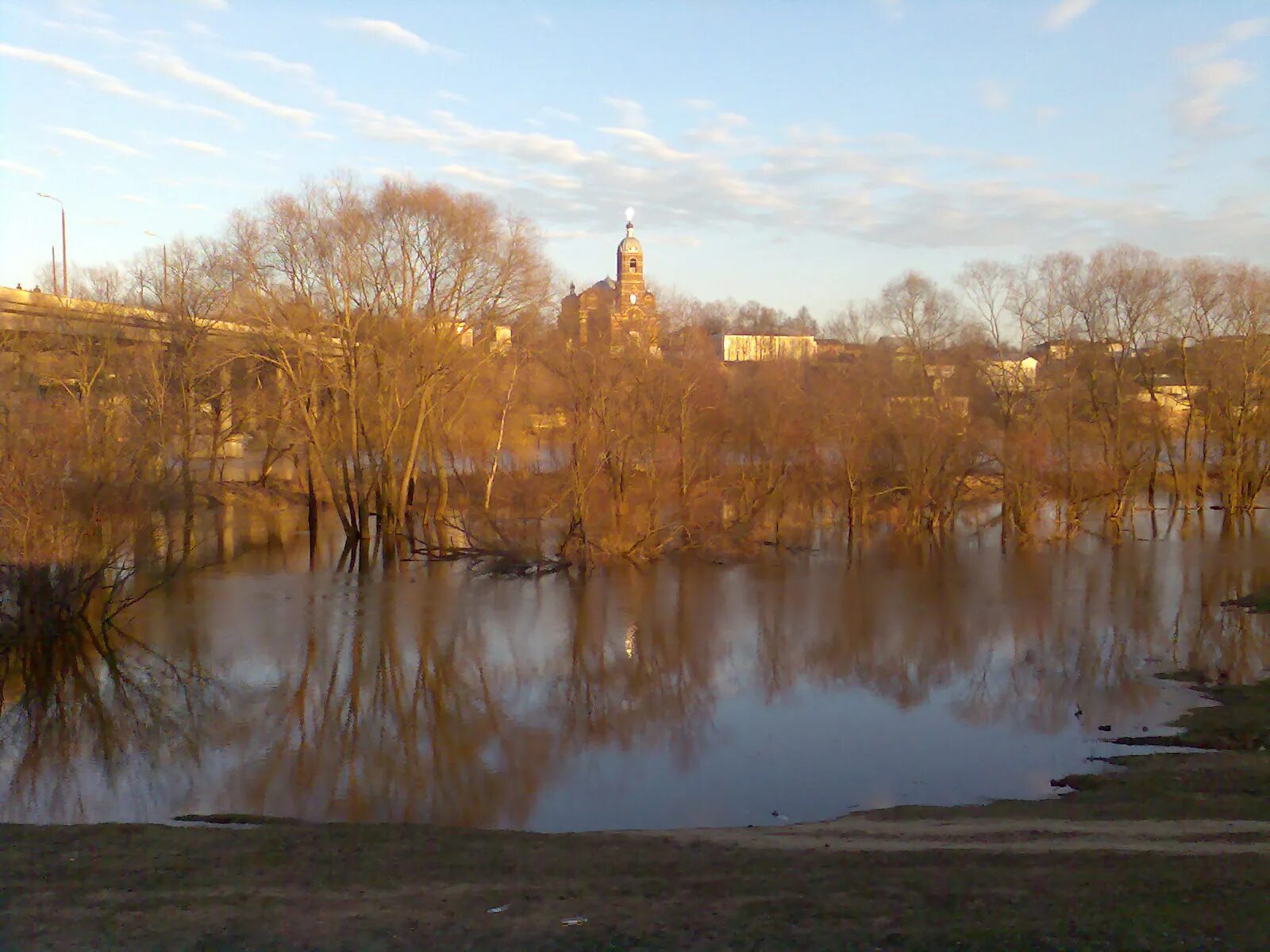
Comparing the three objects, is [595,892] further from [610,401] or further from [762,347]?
[762,347]

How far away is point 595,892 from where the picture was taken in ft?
22.4

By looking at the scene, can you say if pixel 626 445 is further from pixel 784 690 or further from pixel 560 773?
pixel 560 773

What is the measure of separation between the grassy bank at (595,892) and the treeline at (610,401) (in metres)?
15.3

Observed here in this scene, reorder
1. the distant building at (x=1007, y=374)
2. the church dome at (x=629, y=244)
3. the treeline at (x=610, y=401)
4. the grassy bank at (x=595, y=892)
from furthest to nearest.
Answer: the church dome at (x=629, y=244), the distant building at (x=1007, y=374), the treeline at (x=610, y=401), the grassy bank at (x=595, y=892)

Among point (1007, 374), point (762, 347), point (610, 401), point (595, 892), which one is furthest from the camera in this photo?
point (762, 347)

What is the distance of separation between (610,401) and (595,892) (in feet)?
68.4

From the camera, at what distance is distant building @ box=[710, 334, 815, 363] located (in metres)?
37.9

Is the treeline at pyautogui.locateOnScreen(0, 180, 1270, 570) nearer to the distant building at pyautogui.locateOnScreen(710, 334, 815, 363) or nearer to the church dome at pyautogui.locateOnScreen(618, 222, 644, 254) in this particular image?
the distant building at pyautogui.locateOnScreen(710, 334, 815, 363)

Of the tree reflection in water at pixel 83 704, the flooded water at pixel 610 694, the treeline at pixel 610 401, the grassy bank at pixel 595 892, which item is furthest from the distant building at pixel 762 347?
the grassy bank at pixel 595 892

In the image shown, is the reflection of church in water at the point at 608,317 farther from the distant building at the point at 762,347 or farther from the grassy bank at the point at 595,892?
the grassy bank at the point at 595,892

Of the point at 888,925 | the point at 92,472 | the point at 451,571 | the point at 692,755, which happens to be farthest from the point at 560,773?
the point at 451,571

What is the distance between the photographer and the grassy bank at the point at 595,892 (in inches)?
224

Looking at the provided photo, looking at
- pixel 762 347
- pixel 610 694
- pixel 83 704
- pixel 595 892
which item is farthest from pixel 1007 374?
pixel 595 892

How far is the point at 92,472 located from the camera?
58.6 feet
